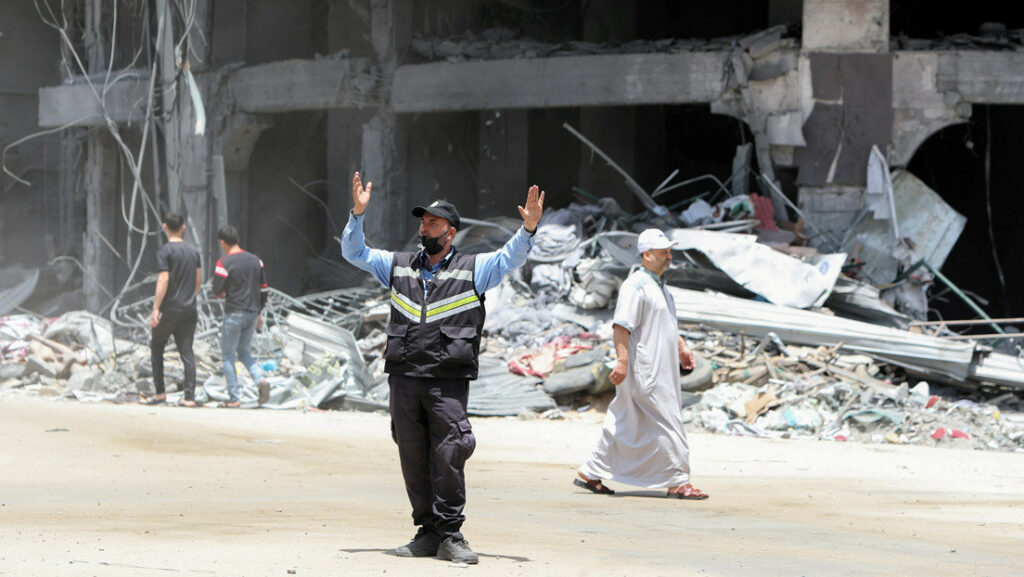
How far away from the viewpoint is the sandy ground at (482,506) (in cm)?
486

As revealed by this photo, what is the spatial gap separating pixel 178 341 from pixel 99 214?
1077cm

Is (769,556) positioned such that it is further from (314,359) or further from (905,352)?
(314,359)

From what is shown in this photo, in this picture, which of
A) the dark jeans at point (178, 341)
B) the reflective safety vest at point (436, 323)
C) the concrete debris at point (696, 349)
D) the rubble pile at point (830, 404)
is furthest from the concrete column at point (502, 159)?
the reflective safety vest at point (436, 323)

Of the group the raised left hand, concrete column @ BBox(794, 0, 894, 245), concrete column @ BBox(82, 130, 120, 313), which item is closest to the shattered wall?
concrete column @ BBox(82, 130, 120, 313)

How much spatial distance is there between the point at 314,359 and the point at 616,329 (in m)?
6.73

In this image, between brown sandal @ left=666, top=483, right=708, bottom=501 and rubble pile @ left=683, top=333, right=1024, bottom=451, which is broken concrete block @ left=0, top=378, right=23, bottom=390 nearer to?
rubble pile @ left=683, top=333, right=1024, bottom=451

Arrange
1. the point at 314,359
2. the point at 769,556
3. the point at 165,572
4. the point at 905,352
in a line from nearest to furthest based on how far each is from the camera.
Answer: the point at 165,572, the point at 769,556, the point at 905,352, the point at 314,359

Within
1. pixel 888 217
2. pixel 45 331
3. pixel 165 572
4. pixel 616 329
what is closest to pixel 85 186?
pixel 45 331

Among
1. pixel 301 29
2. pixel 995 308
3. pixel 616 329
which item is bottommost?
pixel 995 308

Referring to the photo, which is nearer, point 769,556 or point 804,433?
point 769,556

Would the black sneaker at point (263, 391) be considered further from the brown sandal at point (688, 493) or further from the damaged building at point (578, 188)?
the brown sandal at point (688, 493)

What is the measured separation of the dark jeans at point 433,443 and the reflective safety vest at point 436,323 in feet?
0.18

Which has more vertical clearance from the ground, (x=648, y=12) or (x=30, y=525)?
(x=648, y=12)

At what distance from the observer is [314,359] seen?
13359 millimetres
